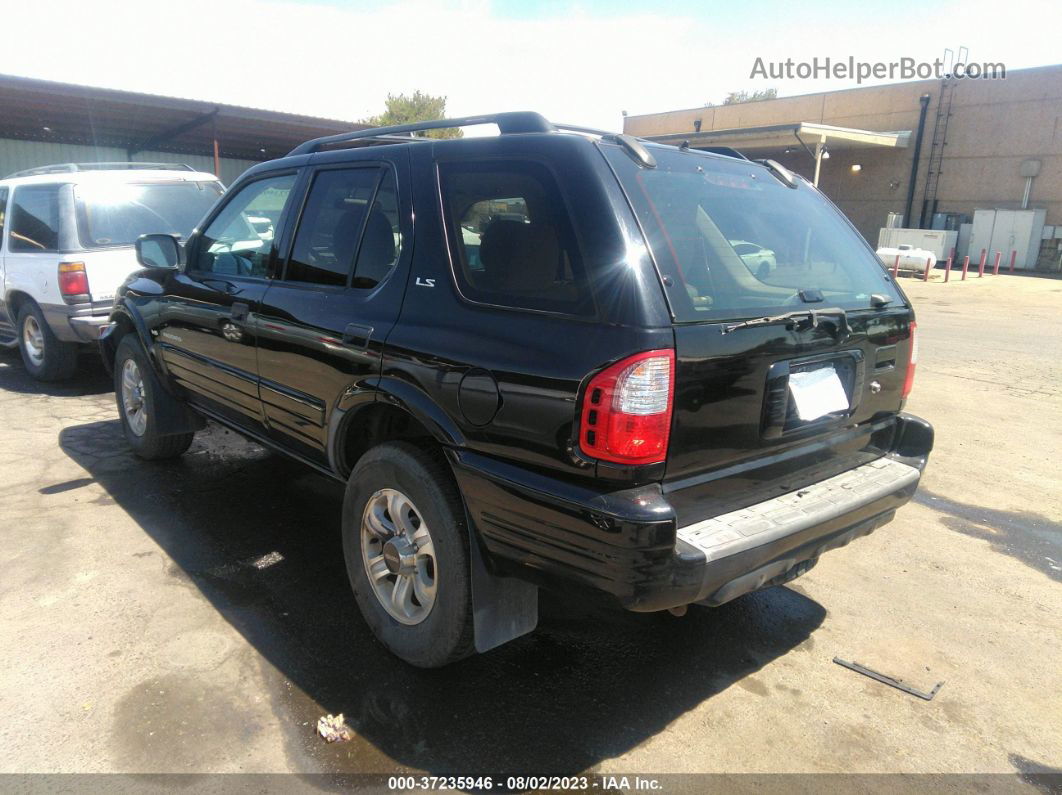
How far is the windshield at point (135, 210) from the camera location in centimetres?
677

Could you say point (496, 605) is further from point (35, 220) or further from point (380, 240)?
point (35, 220)

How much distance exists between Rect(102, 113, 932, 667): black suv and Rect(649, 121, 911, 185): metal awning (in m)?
22.0

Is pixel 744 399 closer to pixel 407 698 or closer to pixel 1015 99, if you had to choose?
pixel 407 698

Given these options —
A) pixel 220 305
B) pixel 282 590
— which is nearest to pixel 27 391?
pixel 220 305

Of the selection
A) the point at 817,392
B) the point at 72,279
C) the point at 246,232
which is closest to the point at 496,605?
the point at 817,392

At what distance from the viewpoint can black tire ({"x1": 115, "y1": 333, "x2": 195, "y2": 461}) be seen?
4.86 metres

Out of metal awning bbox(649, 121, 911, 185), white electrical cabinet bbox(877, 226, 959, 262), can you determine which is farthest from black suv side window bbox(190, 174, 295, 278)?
white electrical cabinet bbox(877, 226, 959, 262)

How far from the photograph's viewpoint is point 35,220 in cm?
705

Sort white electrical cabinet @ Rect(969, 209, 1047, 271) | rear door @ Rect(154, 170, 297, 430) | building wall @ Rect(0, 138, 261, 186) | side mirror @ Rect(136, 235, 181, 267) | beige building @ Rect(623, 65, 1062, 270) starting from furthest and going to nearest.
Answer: beige building @ Rect(623, 65, 1062, 270)
white electrical cabinet @ Rect(969, 209, 1047, 271)
building wall @ Rect(0, 138, 261, 186)
side mirror @ Rect(136, 235, 181, 267)
rear door @ Rect(154, 170, 297, 430)

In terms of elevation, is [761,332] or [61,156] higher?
[61,156]

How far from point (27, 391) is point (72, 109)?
13015 millimetres

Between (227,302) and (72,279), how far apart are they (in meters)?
3.72

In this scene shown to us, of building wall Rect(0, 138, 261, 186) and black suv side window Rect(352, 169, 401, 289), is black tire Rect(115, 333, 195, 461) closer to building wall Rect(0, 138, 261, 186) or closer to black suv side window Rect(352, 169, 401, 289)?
black suv side window Rect(352, 169, 401, 289)

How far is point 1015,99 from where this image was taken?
31000mm
